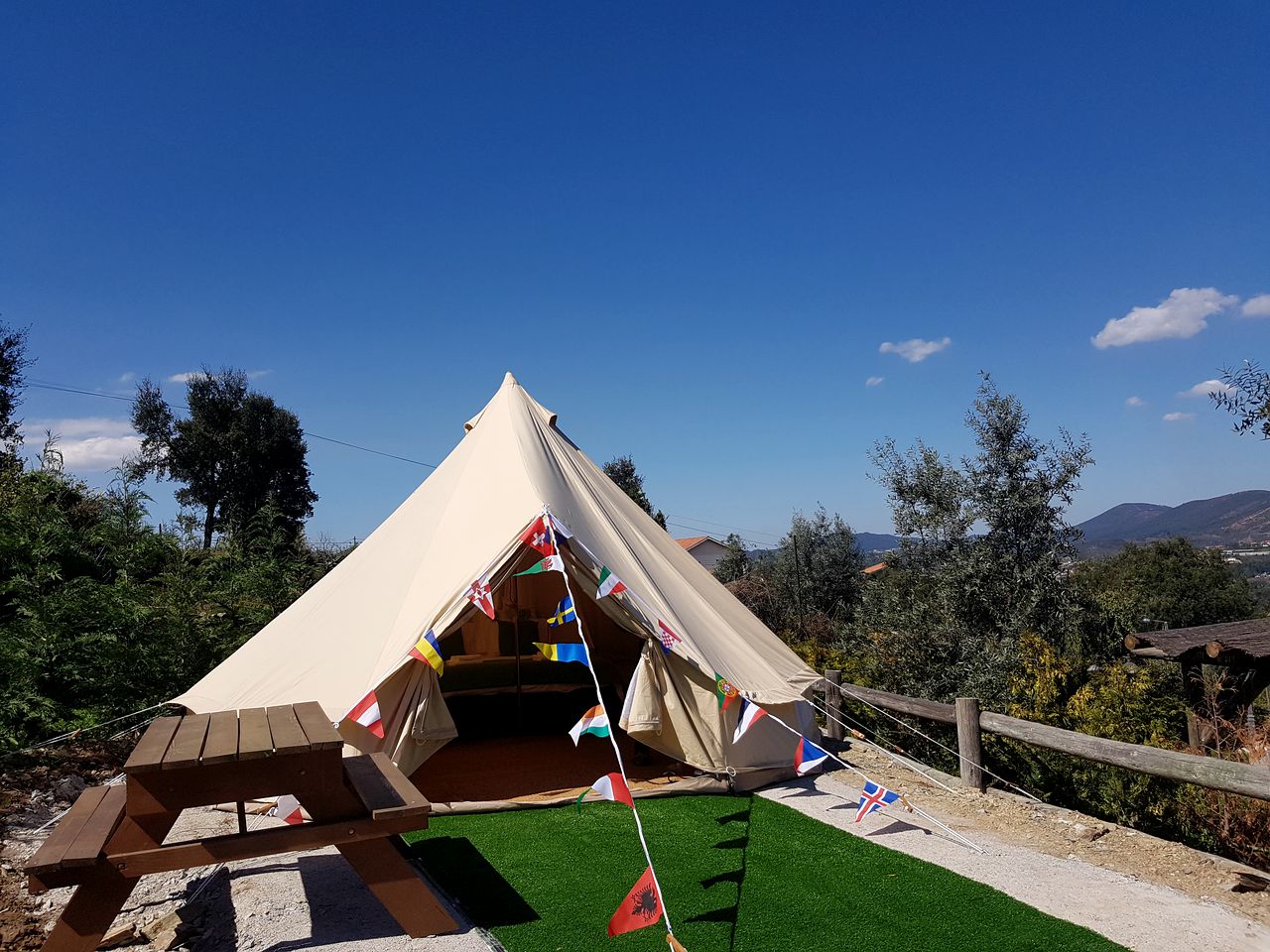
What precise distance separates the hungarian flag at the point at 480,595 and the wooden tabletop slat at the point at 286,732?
130cm

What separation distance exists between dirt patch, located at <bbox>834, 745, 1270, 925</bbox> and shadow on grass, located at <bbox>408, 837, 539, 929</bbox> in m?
2.71

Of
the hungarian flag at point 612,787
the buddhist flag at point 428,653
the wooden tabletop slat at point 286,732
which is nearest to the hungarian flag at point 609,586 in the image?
the buddhist flag at point 428,653

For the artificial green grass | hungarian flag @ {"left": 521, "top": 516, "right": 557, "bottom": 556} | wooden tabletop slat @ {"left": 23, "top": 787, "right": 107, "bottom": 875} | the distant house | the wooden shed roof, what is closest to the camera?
wooden tabletop slat @ {"left": 23, "top": 787, "right": 107, "bottom": 875}

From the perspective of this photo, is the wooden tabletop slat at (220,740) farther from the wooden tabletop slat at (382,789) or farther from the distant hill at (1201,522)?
the distant hill at (1201,522)

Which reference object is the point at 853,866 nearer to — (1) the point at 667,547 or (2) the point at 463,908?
(2) the point at 463,908

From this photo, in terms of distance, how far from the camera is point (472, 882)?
12.8 feet

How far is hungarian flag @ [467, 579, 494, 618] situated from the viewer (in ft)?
15.8

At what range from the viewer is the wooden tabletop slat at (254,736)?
2.89 m

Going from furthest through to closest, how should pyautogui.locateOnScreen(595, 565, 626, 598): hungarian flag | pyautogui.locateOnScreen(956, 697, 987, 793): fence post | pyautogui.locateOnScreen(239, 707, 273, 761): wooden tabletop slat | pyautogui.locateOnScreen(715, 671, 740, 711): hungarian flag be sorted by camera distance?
pyautogui.locateOnScreen(956, 697, 987, 793): fence post < pyautogui.locateOnScreen(595, 565, 626, 598): hungarian flag < pyautogui.locateOnScreen(715, 671, 740, 711): hungarian flag < pyautogui.locateOnScreen(239, 707, 273, 761): wooden tabletop slat

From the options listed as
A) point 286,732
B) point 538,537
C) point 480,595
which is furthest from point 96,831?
point 538,537

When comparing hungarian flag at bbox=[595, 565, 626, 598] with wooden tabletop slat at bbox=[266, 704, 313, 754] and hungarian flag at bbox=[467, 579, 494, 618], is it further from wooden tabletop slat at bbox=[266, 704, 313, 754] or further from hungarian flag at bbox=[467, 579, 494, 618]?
wooden tabletop slat at bbox=[266, 704, 313, 754]

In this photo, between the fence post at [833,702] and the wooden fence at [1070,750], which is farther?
the fence post at [833,702]

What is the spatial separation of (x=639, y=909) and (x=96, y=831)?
195cm

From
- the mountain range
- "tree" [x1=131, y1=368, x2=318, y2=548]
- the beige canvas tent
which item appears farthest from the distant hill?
the beige canvas tent
